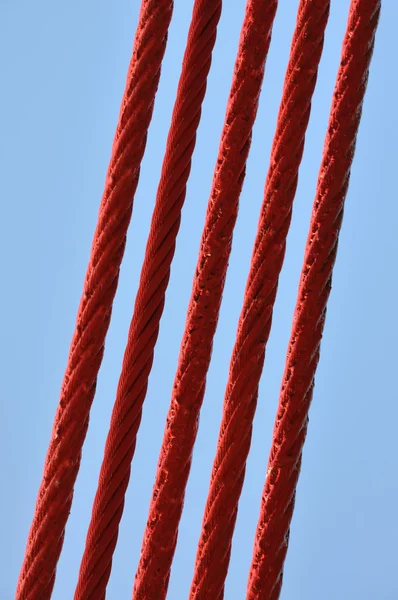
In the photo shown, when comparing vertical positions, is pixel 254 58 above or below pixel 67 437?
above

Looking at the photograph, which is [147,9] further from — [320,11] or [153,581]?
[153,581]

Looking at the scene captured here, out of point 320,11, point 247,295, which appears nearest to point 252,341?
point 247,295
